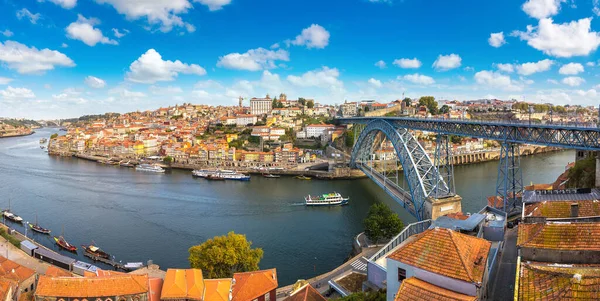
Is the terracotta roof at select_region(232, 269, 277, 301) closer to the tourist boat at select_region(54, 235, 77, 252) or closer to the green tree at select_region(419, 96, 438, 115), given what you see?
the tourist boat at select_region(54, 235, 77, 252)

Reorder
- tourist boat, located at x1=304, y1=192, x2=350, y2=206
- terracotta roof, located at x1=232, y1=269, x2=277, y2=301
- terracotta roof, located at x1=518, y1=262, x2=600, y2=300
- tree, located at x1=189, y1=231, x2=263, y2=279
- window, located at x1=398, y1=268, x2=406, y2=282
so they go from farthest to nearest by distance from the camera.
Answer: tourist boat, located at x1=304, y1=192, x2=350, y2=206 < tree, located at x1=189, y1=231, x2=263, y2=279 < terracotta roof, located at x1=232, y1=269, x2=277, y2=301 < window, located at x1=398, y1=268, x2=406, y2=282 < terracotta roof, located at x1=518, y1=262, x2=600, y2=300

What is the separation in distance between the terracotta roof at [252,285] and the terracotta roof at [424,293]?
4499 millimetres

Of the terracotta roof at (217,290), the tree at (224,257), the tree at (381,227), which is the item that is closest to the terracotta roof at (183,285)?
the terracotta roof at (217,290)

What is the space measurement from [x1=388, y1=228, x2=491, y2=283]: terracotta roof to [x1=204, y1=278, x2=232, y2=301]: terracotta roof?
3.90 meters

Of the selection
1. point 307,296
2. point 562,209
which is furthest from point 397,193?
point 307,296

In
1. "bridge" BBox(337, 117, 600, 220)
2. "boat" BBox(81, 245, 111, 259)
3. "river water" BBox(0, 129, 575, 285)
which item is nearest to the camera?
"bridge" BBox(337, 117, 600, 220)

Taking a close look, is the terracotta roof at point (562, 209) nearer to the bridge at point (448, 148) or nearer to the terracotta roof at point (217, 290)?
the bridge at point (448, 148)

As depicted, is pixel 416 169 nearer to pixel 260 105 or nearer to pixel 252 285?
pixel 252 285

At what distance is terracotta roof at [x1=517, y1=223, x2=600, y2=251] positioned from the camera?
439 cm

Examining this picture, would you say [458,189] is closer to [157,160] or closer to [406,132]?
[406,132]

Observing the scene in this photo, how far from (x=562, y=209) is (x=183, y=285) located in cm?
702

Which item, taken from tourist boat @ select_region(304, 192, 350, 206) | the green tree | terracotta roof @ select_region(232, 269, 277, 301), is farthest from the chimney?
the green tree

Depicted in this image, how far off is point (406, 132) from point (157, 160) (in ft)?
84.1

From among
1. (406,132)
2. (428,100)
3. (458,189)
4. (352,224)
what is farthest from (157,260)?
(428,100)
